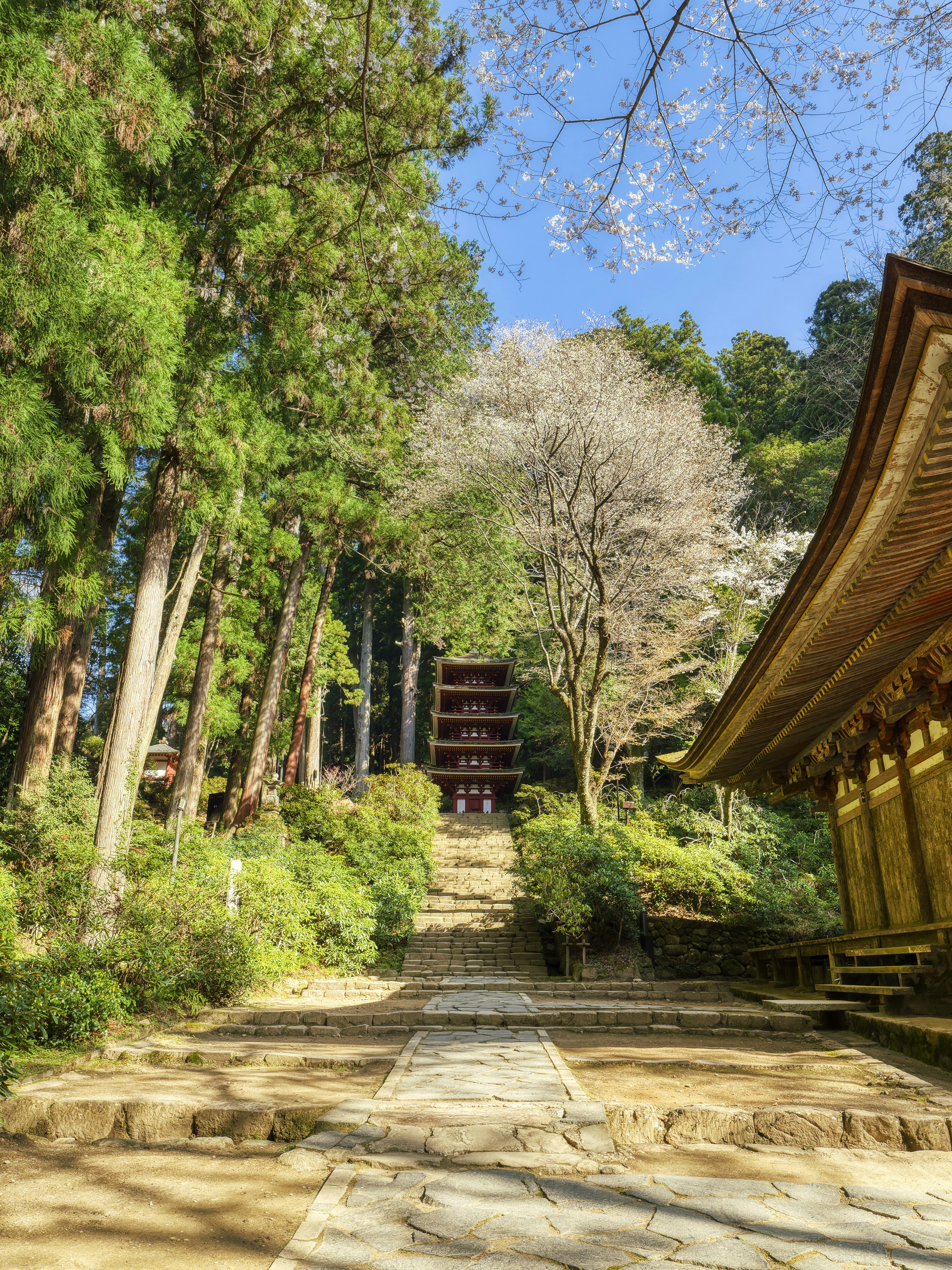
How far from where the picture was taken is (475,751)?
1137 inches

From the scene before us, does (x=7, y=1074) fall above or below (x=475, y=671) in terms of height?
below

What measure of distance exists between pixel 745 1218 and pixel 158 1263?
5.58 feet

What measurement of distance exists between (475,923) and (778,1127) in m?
12.5

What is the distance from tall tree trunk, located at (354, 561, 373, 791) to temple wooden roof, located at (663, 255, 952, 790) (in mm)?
18179

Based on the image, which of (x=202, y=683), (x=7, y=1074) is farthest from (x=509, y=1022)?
(x=202, y=683)

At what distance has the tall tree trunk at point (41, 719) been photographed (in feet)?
31.9

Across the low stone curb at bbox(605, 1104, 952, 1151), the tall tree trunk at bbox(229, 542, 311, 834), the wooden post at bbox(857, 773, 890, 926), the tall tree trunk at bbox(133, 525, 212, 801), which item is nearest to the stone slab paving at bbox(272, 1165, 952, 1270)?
the low stone curb at bbox(605, 1104, 952, 1151)

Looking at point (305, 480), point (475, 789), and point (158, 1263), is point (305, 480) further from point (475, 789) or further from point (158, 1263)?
point (475, 789)

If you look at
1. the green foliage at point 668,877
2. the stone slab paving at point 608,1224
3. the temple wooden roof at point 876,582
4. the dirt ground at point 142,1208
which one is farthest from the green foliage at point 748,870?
the dirt ground at point 142,1208

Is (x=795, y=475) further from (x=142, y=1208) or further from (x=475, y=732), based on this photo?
(x=142, y=1208)

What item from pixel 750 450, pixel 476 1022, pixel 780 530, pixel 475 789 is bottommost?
pixel 476 1022

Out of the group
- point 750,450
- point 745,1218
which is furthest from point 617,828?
point 750,450

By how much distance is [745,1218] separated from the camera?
2324mm

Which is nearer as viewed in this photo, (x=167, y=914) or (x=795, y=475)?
(x=167, y=914)
